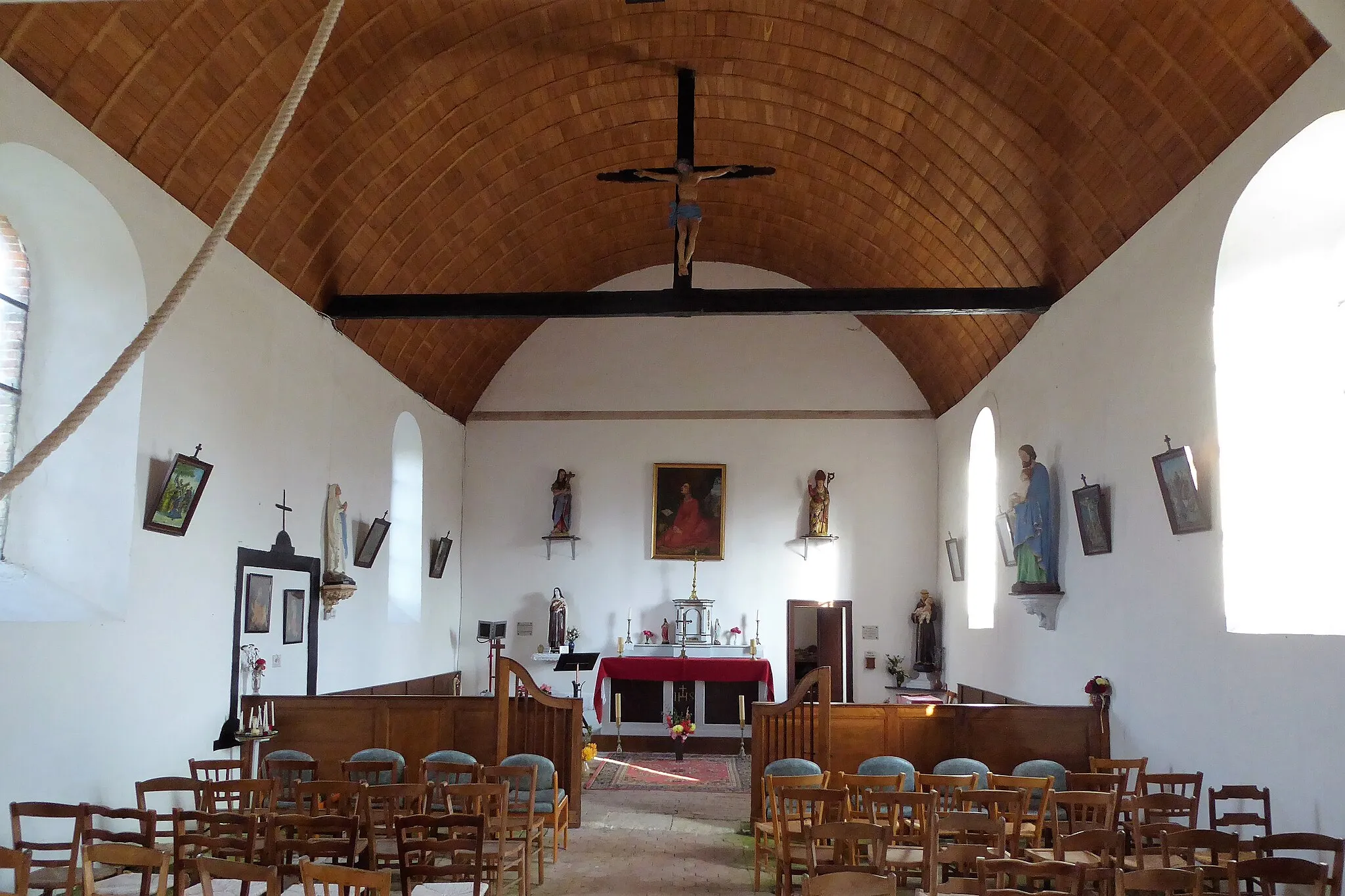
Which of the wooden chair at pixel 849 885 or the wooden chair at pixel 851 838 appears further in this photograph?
the wooden chair at pixel 851 838

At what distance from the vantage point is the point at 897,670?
48.4ft

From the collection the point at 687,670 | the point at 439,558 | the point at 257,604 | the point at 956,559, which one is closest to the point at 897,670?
the point at 956,559

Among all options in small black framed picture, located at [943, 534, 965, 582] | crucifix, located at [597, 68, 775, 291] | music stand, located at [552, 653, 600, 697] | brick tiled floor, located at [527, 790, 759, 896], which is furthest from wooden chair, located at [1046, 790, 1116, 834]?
music stand, located at [552, 653, 600, 697]

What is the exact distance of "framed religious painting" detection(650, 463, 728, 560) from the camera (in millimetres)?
15328

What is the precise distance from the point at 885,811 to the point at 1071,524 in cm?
344

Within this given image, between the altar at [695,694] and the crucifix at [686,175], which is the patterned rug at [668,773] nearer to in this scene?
the altar at [695,694]

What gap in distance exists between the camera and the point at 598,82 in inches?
399

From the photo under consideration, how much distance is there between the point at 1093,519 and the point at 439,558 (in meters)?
8.30

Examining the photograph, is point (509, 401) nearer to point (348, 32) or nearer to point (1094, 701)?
point (348, 32)

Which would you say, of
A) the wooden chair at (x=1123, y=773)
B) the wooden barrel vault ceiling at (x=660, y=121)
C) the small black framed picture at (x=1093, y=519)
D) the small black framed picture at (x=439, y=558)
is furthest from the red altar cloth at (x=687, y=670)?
the wooden chair at (x=1123, y=773)

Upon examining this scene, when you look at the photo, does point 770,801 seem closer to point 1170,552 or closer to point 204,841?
point 1170,552

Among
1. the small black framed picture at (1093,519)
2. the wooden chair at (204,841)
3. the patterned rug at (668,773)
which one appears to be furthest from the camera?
the patterned rug at (668,773)

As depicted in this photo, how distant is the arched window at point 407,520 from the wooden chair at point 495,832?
6.48 m

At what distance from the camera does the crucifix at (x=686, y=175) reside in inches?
390
